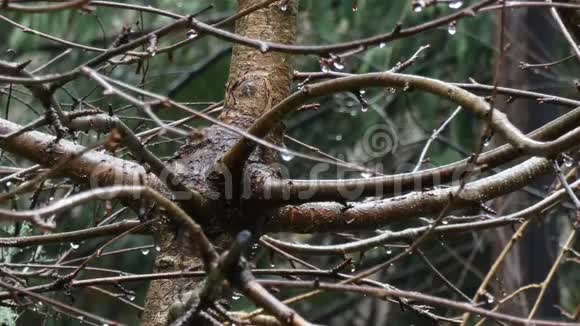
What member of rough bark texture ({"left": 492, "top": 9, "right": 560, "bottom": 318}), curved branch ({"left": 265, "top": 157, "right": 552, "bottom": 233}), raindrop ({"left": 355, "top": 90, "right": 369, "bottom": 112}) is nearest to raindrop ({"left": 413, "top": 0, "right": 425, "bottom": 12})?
raindrop ({"left": 355, "top": 90, "right": 369, "bottom": 112})

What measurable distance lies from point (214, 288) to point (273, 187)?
1.95 ft

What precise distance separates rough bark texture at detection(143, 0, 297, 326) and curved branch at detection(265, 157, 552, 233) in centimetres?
13

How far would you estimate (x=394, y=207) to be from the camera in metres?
2.00

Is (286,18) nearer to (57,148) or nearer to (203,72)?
(57,148)

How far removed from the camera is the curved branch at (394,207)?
6.28 feet

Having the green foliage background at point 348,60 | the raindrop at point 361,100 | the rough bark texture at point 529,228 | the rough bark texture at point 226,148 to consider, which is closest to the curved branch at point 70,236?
the rough bark texture at point 226,148

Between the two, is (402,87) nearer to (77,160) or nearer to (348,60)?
(77,160)

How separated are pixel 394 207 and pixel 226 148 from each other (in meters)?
0.44

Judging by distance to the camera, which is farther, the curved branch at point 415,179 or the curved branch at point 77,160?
the curved branch at point 77,160

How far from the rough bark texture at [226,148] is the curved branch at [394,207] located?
0.13 meters

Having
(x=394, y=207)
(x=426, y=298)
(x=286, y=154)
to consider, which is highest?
(x=286, y=154)

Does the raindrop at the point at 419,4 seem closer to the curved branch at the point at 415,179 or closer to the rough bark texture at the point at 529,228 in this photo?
the curved branch at the point at 415,179

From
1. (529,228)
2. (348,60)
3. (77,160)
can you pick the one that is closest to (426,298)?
(77,160)

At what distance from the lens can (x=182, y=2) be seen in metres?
5.38
